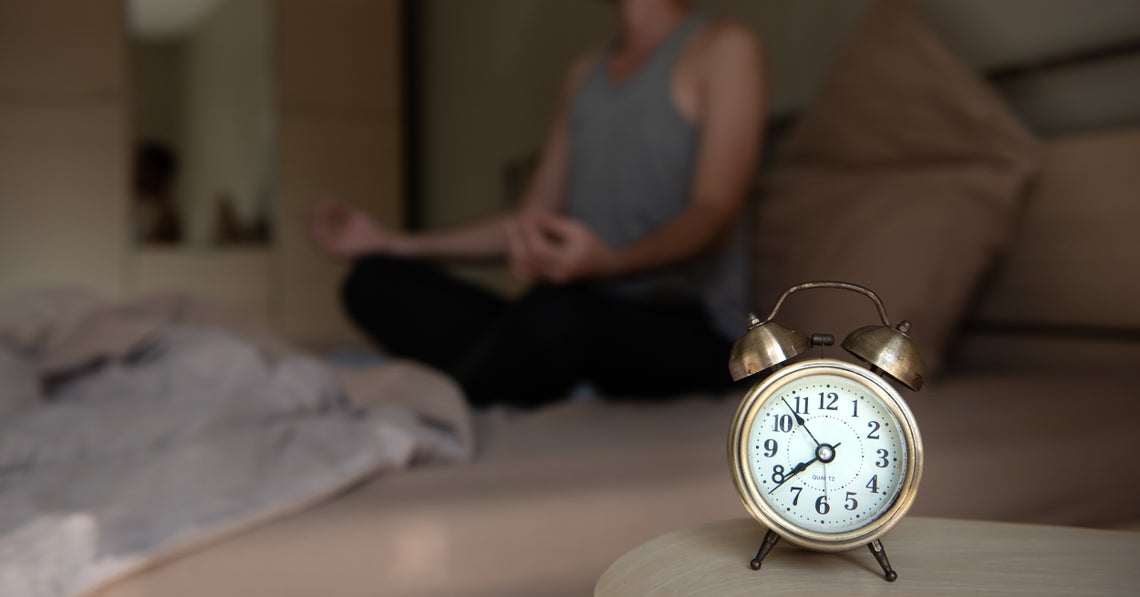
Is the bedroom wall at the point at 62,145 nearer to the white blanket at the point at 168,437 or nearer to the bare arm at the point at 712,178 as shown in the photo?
the white blanket at the point at 168,437

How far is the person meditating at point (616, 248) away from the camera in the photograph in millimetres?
1203

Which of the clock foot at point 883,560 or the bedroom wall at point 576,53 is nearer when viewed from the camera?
the clock foot at point 883,560

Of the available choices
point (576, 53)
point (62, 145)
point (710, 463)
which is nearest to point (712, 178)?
point (710, 463)

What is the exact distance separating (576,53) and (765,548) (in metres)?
2.51

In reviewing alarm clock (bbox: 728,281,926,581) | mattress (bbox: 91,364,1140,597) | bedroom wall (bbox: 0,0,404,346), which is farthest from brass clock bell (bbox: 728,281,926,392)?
bedroom wall (bbox: 0,0,404,346)

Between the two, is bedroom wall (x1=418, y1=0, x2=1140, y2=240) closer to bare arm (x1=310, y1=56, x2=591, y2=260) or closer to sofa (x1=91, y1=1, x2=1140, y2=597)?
sofa (x1=91, y1=1, x2=1140, y2=597)

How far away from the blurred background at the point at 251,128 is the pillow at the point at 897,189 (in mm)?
1416

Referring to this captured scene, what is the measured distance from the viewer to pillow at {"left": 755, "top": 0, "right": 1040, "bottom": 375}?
50.7 inches

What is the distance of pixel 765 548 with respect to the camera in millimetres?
536

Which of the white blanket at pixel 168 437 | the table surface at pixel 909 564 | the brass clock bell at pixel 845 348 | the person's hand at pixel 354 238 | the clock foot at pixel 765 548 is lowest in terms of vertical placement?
the white blanket at pixel 168 437

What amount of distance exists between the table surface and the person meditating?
0.61 metres

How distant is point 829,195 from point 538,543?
Result: 35.5 inches

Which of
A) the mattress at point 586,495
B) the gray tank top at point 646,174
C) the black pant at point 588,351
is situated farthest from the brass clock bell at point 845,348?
the gray tank top at point 646,174

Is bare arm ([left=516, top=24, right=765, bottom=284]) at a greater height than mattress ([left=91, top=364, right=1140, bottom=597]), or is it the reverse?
bare arm ([left=516, top=24, right=765, bottom=284])
